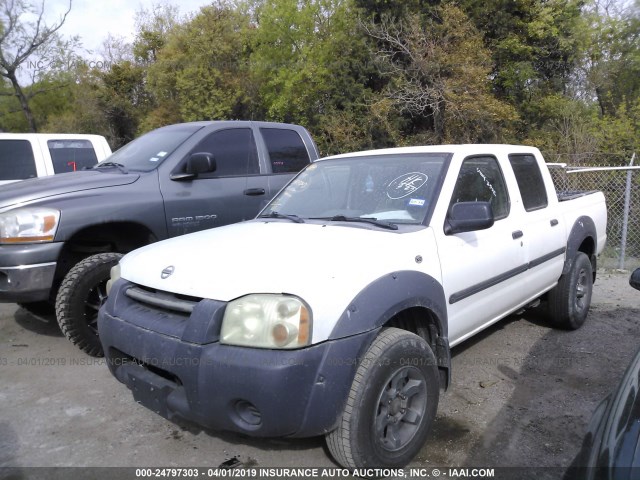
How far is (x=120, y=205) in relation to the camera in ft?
14.1

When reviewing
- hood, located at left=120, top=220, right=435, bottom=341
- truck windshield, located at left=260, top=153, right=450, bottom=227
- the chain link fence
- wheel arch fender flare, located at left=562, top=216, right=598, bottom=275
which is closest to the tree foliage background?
the chain link fence

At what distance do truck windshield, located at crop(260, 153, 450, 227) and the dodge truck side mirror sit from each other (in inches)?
38.8

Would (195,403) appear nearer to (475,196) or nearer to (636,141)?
(475,196)

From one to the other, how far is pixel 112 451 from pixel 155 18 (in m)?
42.0

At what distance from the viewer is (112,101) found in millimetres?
35344

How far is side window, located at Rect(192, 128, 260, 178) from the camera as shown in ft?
16.8

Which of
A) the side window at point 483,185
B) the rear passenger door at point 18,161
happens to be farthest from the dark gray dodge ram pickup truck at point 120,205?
the rear passenger door at point 18,161

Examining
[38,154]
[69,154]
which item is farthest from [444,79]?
[38,154]

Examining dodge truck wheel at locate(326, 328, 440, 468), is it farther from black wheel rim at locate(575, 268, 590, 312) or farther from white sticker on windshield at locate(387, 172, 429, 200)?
black wheel rim at locate(575, 268, 590, 312)

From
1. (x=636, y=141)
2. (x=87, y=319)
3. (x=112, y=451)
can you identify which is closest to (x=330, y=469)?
(x=112, y=451)

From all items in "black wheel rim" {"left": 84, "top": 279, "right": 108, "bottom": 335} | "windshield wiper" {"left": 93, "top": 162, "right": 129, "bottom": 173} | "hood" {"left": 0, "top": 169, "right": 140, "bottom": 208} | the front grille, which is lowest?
"black wheel rim" {"left": 84, "top": 279, "right": 108, "bottom": 335}

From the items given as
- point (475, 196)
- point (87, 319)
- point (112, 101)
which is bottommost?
point (87, 319)

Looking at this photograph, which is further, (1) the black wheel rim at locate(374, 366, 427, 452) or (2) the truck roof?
(2) the truck roof

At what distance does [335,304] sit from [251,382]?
1.70 feet
